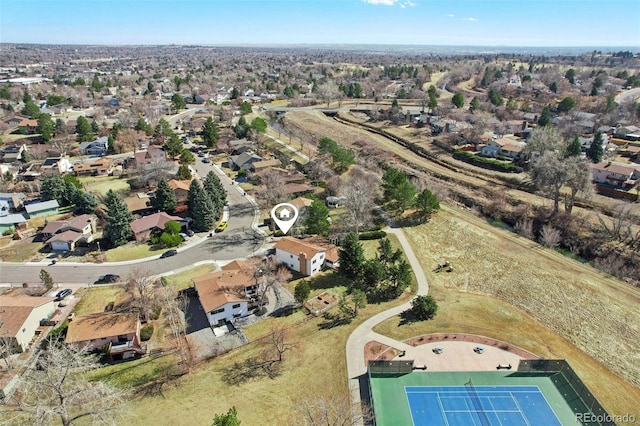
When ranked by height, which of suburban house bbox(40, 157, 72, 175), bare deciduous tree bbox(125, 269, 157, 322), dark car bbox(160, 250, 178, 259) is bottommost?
dark car bbox(160, 250, 178, 259)

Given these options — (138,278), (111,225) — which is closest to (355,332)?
(138,278)

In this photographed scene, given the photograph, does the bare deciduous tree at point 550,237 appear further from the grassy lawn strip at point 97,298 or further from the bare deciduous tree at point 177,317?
the grassy lawn strip at point 97,298

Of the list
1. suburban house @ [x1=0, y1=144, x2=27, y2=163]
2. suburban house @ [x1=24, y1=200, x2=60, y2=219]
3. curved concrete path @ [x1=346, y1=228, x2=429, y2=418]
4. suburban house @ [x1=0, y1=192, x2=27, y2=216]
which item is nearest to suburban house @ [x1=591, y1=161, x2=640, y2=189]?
curved concrete path @ [x1=346, y1=228, x2=429, y2=418]

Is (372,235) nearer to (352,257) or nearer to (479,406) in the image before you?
(352,257)

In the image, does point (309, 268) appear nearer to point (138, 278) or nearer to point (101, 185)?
point (138, 278)

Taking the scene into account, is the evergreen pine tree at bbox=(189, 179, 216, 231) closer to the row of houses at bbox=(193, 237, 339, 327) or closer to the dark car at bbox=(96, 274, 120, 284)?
the row of houses at bbox=(193, 237, 339, 327)

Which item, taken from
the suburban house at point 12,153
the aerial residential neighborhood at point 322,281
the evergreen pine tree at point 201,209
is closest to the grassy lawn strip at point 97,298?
the aerial residential neighborhood at point 322,281
